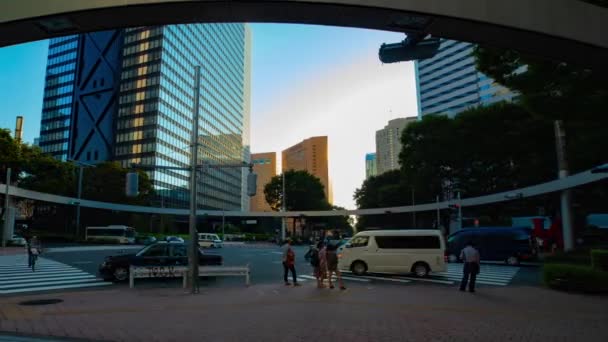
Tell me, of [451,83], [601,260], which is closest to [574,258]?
[601,260]

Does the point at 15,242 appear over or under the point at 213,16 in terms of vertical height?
under

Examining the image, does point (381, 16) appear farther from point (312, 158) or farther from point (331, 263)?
point (312, 158)

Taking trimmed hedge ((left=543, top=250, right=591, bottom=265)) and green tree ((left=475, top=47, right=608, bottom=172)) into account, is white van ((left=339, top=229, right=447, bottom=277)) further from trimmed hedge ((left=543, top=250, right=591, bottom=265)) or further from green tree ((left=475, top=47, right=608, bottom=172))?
green tree ((left=475, top=47, right=608, bottom=172))

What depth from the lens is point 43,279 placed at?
54.5 ft

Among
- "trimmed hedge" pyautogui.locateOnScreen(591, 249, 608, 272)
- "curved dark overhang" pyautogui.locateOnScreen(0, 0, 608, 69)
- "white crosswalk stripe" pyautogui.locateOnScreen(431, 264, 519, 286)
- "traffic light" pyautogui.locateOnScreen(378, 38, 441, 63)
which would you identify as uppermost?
"curved dark overhang" pyautogui.locateOnScreen(0, 0, 608, 69)

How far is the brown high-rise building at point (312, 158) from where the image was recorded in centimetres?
16950

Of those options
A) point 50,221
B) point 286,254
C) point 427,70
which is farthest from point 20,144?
point 427,70

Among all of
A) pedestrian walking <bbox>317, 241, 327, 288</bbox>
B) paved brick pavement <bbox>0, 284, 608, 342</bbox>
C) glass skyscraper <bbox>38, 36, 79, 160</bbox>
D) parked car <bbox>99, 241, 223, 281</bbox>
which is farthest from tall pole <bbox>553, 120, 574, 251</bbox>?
glass skyscraper <bbox>38, 36, 79, 160</bbox>

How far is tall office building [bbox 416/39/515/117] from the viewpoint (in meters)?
118

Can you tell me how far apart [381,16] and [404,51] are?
63 centimetres

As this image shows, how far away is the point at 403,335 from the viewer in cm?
769

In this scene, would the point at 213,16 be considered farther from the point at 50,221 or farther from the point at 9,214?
the point at 50,221

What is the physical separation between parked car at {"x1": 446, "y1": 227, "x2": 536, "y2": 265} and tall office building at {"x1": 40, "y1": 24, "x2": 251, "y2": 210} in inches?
2651

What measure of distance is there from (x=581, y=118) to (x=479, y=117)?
23.9 metres
